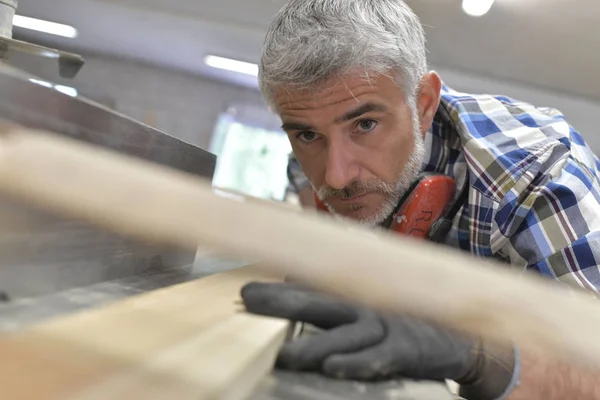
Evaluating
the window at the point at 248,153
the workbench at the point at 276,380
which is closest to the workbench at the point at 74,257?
the workbench at the point at 276,380

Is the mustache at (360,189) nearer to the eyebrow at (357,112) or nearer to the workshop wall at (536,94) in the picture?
the eyebrow at (357,112)

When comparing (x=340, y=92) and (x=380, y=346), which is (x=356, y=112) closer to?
(x=340, y=92)

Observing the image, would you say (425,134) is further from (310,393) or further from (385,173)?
(310,393)

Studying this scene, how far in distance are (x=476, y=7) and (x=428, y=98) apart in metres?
1.64

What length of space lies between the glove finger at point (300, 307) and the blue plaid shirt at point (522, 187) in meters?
0.39

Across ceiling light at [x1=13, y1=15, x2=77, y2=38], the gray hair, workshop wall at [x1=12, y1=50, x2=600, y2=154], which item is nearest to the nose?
the gray hair

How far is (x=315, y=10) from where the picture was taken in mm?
1011

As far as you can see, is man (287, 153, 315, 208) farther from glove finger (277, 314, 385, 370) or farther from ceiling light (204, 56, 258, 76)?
ceiling light (204, 56, 258, 76)

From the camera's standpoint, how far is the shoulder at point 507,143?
3.02 ft

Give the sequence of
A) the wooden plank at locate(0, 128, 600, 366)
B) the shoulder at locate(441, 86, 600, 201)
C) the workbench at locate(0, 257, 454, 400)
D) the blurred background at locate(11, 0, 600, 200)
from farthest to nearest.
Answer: the blurred background at locate(11, 0, 600, 200)
the shoulder at locate(441, 86, 600, 201)
the workbench at locate(0, 257, 454, 400)
the wooden plank at locate(0, 128, 600, 366)

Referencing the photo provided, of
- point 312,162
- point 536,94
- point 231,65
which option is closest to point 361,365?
point 312,162

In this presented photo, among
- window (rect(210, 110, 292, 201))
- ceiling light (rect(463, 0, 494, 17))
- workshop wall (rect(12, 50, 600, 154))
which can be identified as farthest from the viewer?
workshop wall (rect(12, 50, 600, 154))

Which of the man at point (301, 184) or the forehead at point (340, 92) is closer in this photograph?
the forehead at point (340, 92)

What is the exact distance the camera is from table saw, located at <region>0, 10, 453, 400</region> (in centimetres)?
53
